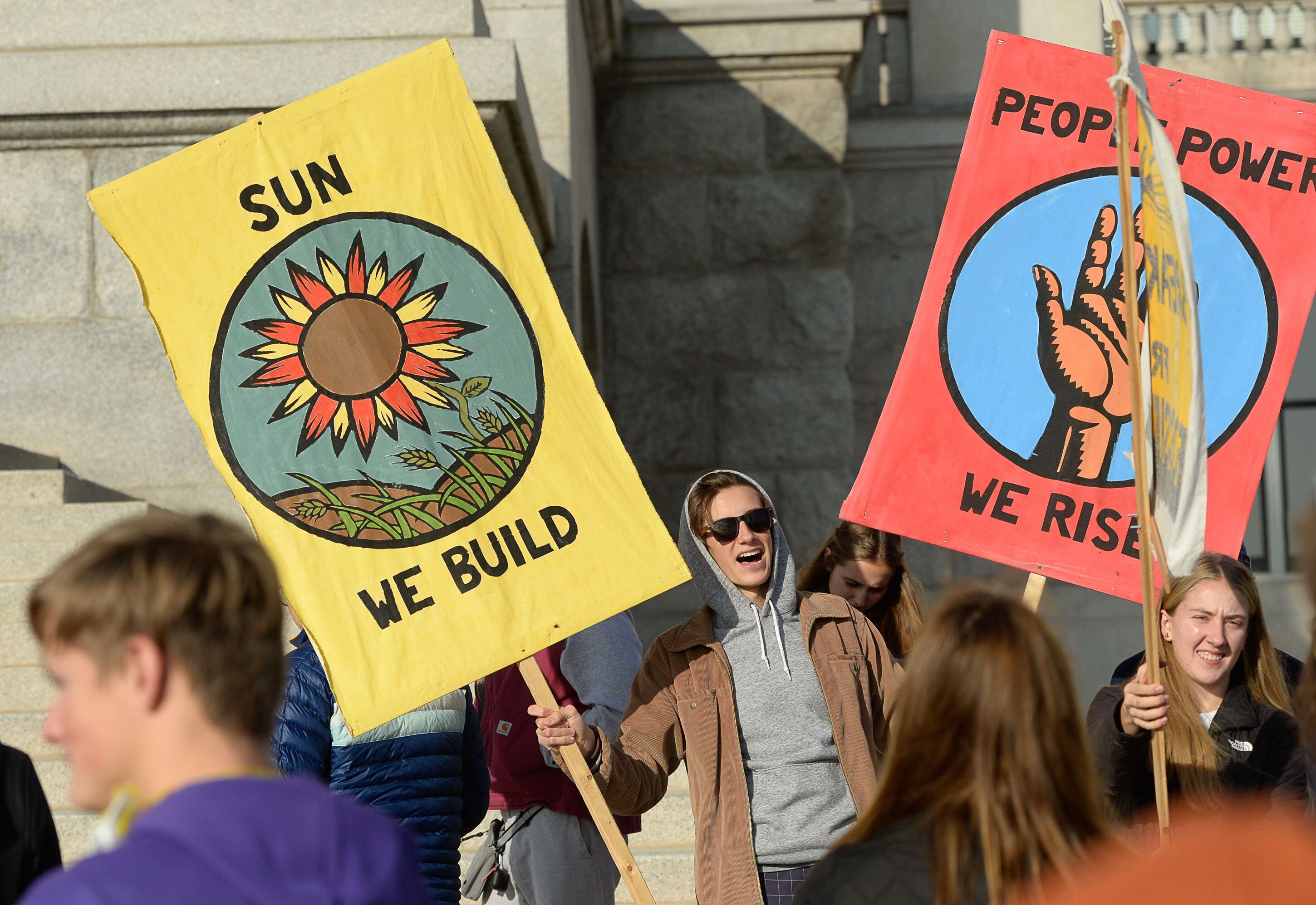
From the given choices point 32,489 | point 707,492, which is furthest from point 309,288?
point 32,489

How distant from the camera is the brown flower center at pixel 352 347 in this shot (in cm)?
348

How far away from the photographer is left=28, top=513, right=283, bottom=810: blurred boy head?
143 cm

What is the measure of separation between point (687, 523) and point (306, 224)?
1.19 meters

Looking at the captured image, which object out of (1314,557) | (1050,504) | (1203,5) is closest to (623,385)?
(1203,5)

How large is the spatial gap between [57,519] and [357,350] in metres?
2.51

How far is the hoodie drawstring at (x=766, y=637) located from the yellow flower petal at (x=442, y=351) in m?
0.96

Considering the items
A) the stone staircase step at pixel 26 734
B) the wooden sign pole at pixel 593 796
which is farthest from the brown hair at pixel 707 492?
the stone staircase step at pixel 26 734

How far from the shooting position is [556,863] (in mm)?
4023

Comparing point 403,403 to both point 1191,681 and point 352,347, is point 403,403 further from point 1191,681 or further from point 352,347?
point 1191,681

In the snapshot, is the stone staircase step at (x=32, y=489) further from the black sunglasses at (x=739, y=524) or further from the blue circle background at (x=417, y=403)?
the black sunglasses at (x=739, y=524)

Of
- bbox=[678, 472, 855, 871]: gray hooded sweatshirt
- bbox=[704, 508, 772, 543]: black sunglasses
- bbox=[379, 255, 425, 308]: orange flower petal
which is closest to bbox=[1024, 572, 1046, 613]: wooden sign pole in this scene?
bbox=[678, 472, 855, 871]: gray hooded sweatshirt

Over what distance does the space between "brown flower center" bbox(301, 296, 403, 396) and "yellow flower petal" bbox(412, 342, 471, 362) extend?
6cm

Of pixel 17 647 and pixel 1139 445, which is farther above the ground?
pixel 1139 445

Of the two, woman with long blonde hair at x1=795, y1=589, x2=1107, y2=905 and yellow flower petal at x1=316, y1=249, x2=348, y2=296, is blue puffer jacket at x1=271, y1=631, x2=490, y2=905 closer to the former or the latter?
yellow flower petal at x1=316, y1=249, x2=348, y2=296
